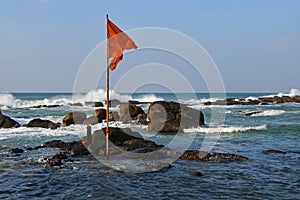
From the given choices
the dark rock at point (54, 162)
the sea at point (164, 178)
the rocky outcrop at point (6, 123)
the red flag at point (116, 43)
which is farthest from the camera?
the rocky outcrop at point (6, 123)

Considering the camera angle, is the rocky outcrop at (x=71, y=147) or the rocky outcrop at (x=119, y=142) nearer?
the rocky outcrop at (x=71, y=147)

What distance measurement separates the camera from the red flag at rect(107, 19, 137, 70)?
11023mm

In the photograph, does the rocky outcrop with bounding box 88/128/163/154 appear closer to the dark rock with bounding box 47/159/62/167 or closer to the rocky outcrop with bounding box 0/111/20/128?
the dark rock with bounding box 47/159/62/167

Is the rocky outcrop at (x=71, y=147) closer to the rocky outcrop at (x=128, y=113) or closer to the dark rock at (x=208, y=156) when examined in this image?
the dark rock at (x=208, y=156)

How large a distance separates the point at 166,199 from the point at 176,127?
45.1ft

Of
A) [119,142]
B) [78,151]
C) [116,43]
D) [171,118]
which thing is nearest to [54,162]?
[78,151]

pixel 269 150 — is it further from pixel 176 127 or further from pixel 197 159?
pixel 176 127

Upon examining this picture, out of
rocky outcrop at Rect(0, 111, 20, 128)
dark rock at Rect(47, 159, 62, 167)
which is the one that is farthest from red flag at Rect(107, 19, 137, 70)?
rocky outcrop at Rect(0, 111, 20, 128)

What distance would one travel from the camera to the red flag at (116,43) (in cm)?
1102

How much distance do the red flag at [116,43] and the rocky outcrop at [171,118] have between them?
1102cm

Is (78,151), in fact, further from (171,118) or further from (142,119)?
(142,119)

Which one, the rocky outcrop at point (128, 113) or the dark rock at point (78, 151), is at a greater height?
the rocky outcrop at point (128, 113)

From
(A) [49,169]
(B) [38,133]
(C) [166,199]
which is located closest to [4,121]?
(B) [38,133]

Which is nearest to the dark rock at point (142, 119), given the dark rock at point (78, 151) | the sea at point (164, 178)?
the sea at point (164, 178)
